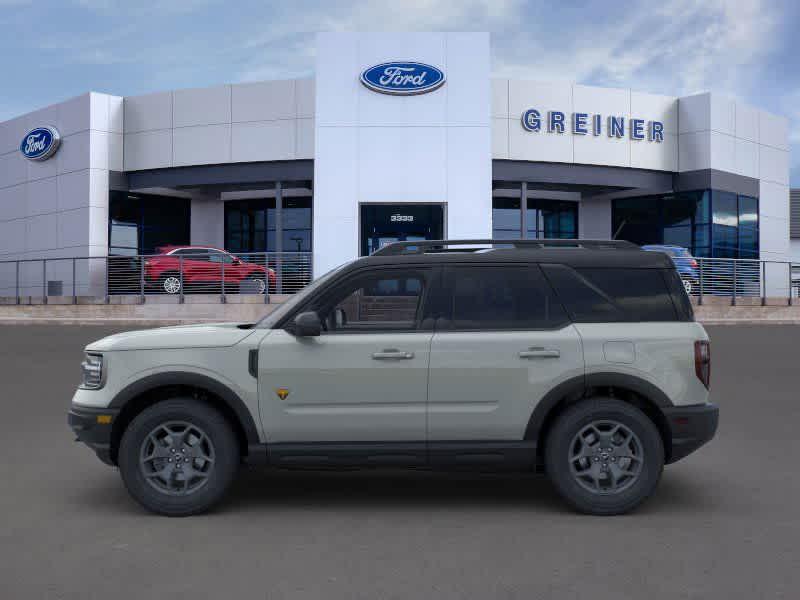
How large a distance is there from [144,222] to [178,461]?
3085 centimetres

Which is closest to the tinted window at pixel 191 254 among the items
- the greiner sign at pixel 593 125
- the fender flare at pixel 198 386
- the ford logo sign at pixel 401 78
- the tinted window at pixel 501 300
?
the ford logo sign at pixel 401 78

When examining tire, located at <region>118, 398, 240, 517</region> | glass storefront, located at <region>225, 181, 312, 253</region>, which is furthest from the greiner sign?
tire, located at <region>118, 398, 240, 517</region>

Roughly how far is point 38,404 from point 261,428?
654 centimetres

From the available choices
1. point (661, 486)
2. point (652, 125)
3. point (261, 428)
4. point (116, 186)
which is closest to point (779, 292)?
point (652, 125)

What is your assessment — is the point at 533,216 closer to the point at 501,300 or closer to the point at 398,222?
the point at 398,222

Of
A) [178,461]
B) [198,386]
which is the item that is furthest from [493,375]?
[178,461]

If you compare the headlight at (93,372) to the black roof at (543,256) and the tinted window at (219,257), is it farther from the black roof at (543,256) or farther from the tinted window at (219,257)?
the tinted window at (219,257)

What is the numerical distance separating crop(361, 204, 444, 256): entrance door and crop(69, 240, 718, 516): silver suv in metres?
22.2

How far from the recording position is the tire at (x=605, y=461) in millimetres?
5312

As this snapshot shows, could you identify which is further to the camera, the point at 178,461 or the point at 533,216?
the point at 533,216

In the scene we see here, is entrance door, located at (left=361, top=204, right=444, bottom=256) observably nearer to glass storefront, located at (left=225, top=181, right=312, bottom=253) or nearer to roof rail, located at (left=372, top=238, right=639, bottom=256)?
glass storefront, located at (left=225, top=181, right=312, bottom=253)

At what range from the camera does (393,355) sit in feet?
17.6

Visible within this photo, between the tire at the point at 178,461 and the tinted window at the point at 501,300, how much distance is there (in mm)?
1721

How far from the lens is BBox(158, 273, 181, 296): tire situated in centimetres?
2656
